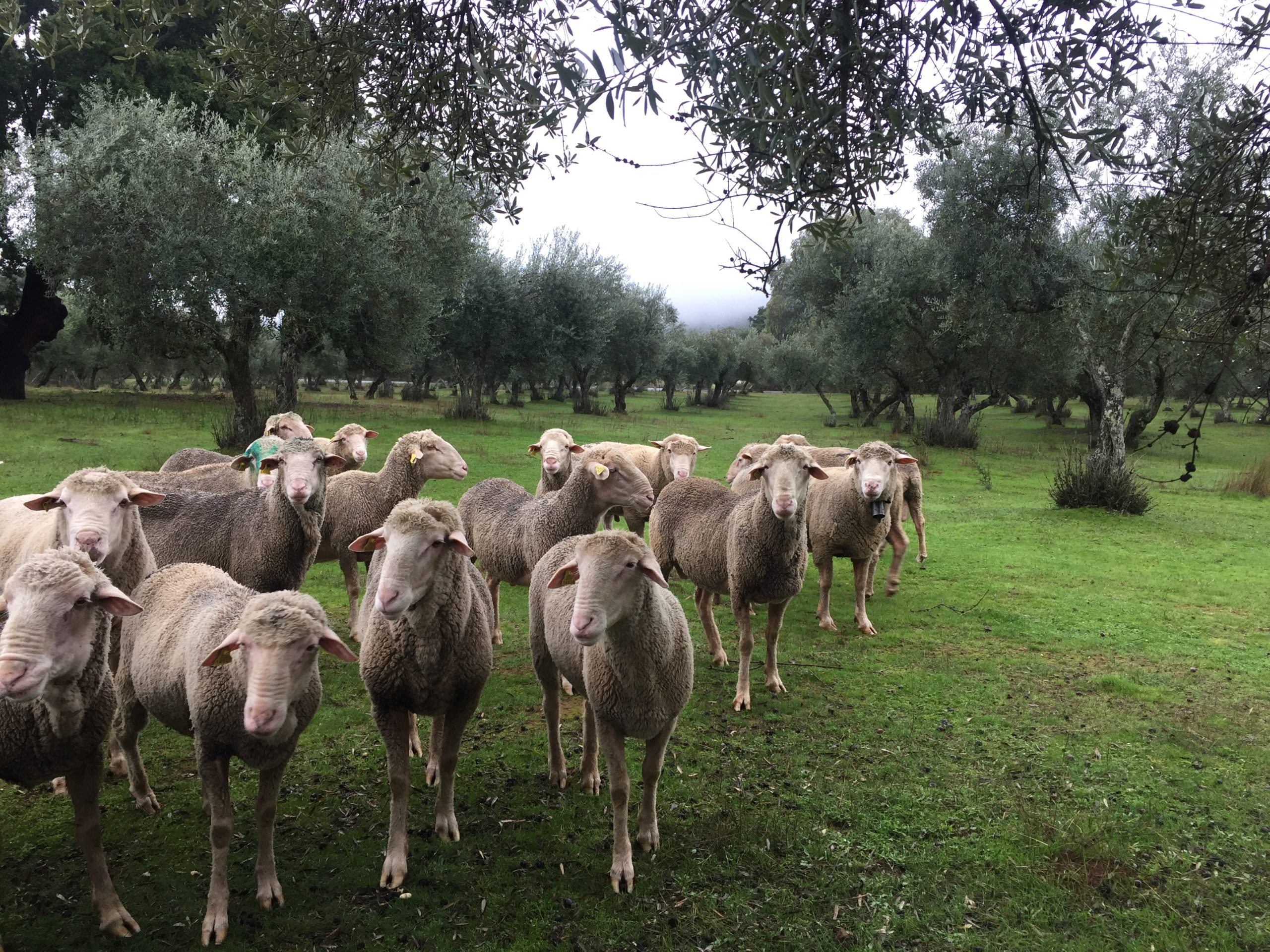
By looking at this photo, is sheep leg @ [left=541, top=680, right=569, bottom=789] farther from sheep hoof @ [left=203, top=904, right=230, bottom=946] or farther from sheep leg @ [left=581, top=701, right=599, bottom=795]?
sheep hoof @ [left=203, top=904, right=230, bottom=946]

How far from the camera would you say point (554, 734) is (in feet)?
16.9

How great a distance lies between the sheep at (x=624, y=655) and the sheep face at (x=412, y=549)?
67 cm

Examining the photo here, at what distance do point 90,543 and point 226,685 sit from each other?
1.90 m

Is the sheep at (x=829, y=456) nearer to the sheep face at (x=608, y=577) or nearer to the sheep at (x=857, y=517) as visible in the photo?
the sheep at (x=857, y=517)

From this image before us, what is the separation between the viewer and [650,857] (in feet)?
14.3

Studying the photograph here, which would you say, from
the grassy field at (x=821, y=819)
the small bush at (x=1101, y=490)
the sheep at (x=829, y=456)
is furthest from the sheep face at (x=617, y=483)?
the small bush at (x=1101, y=490)

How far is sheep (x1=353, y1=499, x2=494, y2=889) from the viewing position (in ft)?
13.3

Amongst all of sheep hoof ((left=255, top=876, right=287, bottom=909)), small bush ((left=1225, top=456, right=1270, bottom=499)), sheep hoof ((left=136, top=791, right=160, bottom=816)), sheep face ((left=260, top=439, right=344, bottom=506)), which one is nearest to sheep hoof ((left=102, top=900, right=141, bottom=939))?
sheep hoof ((left=255, top=876, right=287, bottom=909))

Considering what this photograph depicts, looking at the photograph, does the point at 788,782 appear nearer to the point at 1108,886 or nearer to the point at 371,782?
the point at 1108,886

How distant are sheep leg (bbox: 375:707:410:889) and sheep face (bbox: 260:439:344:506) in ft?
8.65

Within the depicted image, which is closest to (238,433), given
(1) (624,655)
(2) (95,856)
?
(2) (95,856)

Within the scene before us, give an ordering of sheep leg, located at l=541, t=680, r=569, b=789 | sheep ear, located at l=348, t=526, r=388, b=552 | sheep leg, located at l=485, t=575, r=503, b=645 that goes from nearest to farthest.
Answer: sheep ear, located at l=348, t=526, r=388, b=552 < sheep leg, located at l=541, t=680, r=569, b=789 < sheep leg, located at l=485, t=575, r=503, b=645

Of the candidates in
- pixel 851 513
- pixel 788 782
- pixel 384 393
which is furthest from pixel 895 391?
pixel 384 393

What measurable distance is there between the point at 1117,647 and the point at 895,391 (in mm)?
30278
